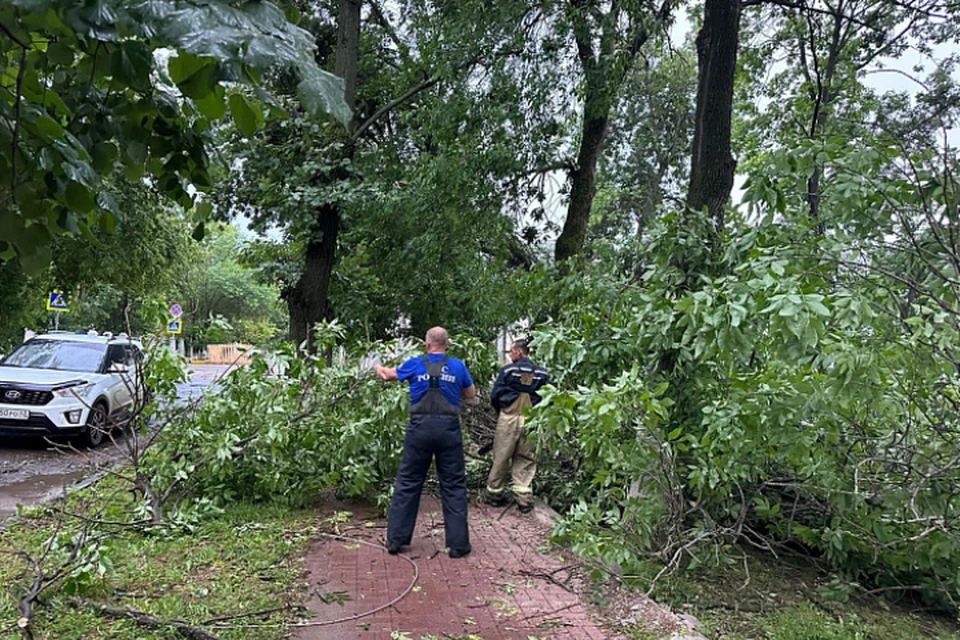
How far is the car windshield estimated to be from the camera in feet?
41.6

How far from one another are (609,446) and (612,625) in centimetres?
115

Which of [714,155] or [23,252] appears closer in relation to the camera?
[23,252]

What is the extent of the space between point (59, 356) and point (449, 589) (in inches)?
416

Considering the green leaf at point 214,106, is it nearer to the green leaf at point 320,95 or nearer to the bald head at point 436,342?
the green leaf at point 320,95

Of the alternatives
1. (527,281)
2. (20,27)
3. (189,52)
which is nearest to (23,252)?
(20,27)

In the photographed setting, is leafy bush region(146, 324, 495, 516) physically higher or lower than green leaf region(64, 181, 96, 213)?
lower

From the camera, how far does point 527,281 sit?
10141 millimetres

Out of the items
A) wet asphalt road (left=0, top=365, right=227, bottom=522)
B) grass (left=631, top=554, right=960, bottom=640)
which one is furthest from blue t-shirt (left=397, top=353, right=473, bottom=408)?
wet asphalt road (left=0, top=365, right=227, bottom=522)

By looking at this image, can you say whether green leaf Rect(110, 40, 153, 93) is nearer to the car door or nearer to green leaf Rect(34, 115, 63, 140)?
green leaf Rect(34, 115, 63, 140)

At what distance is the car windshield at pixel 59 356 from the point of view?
12688 millimetres

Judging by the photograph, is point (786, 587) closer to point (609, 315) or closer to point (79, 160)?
point (609, 315)

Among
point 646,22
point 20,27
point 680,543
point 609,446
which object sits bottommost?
point 680,543

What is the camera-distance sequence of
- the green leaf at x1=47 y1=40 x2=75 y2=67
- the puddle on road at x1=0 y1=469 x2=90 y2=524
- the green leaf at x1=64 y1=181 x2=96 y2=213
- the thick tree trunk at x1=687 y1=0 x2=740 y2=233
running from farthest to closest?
the puddle on road at x1=0 y1=469 x2=90 y2=524 < the thick tree trunk at x1=687 y1=0 x2=740 y2=233 < the green leaf at x1=47 y1=40 x2=75 y2=67 < the green leaf at x1=64 y1=181 x2=96 y2=213

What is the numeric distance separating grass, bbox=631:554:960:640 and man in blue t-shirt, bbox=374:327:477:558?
5.82 ft
